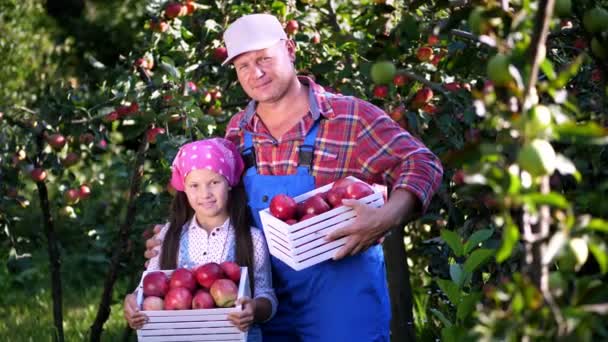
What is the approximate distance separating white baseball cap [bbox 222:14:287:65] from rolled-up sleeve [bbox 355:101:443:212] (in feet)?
1.02

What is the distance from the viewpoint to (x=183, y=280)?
113 inches

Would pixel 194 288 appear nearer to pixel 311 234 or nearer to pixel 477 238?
pixel 311 234

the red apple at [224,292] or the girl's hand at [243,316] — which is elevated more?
the red apple at [224,292]

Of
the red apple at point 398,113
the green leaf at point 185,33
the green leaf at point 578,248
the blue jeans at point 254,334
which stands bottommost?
the blue jeans at point 254,334

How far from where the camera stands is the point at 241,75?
305 centimetres

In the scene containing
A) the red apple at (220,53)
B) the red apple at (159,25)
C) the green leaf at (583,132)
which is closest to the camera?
the green leaf at (583,132)

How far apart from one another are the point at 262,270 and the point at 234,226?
15 centimetres

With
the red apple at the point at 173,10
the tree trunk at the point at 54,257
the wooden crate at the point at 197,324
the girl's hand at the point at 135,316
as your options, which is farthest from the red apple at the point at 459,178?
the tree trunk at the point at 54,257

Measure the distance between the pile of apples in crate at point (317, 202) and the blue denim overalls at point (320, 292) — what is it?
0.48ft

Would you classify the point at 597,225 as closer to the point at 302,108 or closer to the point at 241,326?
the point at 241,326

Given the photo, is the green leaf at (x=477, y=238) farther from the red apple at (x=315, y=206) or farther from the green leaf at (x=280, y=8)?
the green leaf at (x=280, y=8)

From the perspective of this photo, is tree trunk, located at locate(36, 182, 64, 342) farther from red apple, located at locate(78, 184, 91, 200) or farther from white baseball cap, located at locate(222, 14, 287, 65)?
white baseball cap, located at locate(222, 14, 287, 65)

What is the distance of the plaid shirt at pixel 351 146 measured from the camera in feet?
9.93

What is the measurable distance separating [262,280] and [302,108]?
49 centimetres
